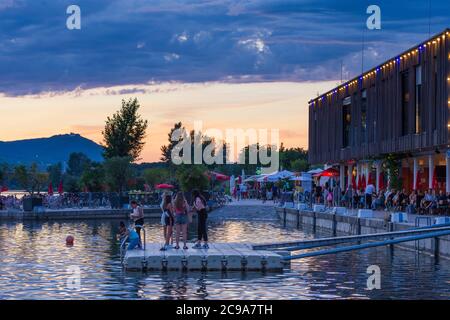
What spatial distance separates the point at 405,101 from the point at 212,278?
38.7 m

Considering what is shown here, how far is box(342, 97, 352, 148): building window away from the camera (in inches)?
3297

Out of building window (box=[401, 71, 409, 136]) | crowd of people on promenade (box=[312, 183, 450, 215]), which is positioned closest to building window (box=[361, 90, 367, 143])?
crowd of people on promenade (box=[312, 183, 450, 215])

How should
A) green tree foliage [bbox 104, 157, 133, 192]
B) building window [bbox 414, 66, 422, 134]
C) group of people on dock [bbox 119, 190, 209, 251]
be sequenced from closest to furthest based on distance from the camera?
group of people on dock [bbox 119, 190, 209, 251], building window [bbox 414, 66, 422, 134], green tree foliage [bbox 104, 157, 133, 192]

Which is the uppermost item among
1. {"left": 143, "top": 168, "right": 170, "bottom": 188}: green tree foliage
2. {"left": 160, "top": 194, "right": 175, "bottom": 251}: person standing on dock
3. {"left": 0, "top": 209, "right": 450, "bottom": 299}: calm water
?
{"left": 143, "top": 168, "right": 170, "bottom": 188}: green tree foliage

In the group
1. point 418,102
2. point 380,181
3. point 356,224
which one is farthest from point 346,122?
point 356,224

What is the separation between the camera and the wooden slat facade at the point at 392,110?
56.2 m

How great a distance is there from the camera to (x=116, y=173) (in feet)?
303

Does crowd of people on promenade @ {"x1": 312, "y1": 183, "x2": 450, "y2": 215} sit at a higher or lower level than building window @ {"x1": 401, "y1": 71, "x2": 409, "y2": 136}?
lower

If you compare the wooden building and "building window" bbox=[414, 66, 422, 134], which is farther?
"building window" bbox=[414, 66, 422, 134]

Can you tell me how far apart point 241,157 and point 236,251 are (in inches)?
5861

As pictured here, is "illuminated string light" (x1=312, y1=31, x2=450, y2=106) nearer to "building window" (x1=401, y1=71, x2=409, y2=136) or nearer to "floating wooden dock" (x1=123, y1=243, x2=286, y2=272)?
"building window" (x1=401, y1=71, x2=409, y2=136)

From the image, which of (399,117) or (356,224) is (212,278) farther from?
(399,117)

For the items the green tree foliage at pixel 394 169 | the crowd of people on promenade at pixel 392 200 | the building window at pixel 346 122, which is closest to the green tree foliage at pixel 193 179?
the building window at pixel 346 122

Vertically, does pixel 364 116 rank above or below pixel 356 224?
above
